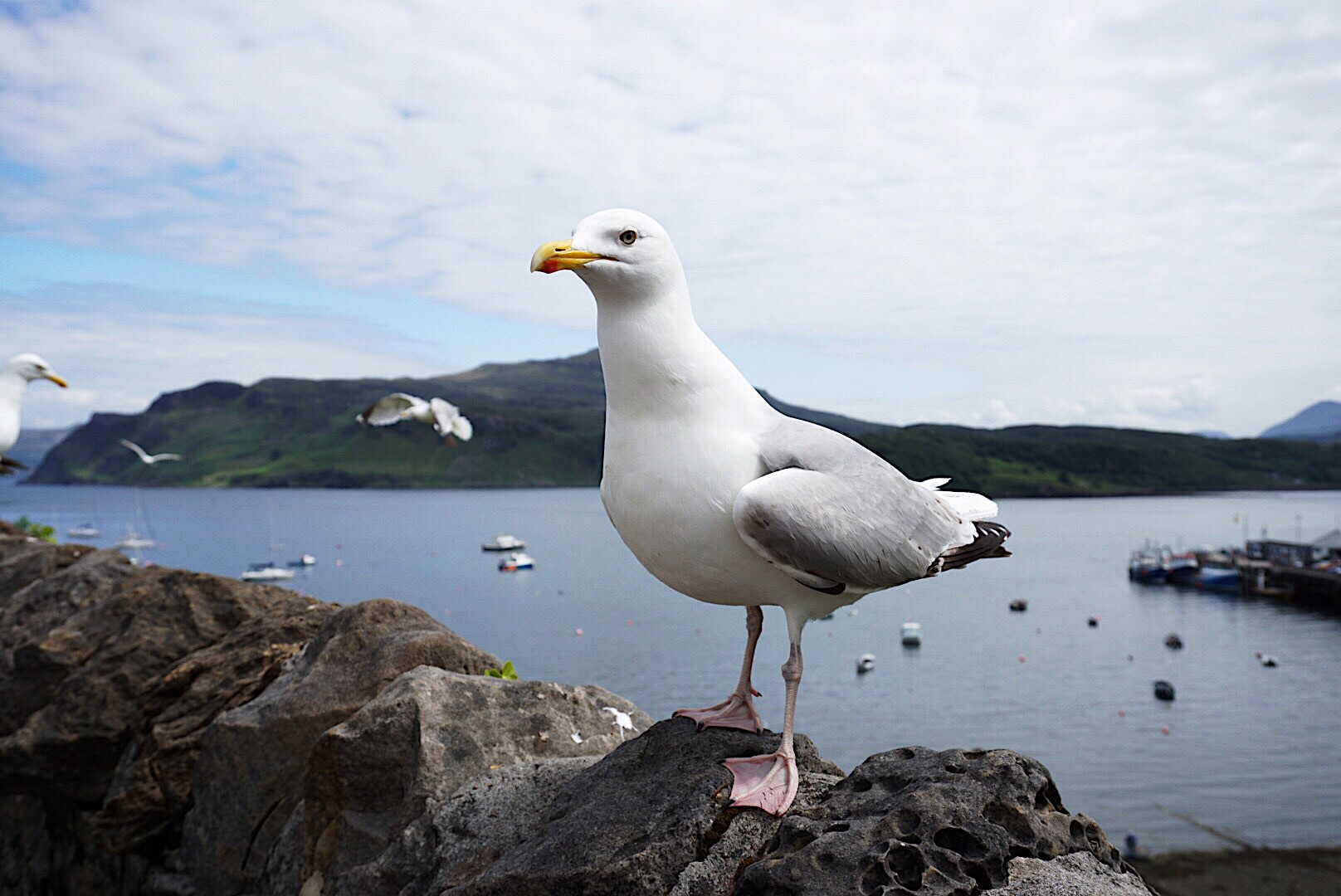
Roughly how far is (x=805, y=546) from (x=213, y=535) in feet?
458

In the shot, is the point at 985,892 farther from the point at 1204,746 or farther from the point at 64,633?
the point at 1204,746

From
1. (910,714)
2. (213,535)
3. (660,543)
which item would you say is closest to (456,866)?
(660,543)

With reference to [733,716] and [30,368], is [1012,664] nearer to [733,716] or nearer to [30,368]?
[30,368]

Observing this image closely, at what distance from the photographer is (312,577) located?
85.4 metres

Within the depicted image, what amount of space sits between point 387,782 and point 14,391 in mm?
11979

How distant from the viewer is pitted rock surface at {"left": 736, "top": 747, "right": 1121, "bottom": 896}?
3227 millimetres

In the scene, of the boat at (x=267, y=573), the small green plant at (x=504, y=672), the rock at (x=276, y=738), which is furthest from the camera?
the boat at (x=267, y=573)

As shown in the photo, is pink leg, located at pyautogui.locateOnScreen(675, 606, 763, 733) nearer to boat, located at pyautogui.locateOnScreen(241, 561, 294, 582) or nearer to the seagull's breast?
the seagull's breast

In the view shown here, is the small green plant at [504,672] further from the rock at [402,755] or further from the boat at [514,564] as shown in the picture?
the boat at [514,564]

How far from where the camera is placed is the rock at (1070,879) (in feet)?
10.2

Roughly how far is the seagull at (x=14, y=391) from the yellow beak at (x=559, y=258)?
1219 cm

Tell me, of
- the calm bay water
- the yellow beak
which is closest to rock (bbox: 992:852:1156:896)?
the yellow beak

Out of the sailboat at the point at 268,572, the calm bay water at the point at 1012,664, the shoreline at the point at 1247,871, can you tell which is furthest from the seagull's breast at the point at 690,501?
the sailboat at the point at 268,572

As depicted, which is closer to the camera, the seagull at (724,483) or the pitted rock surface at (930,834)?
the pitted rock surface at (930,834)
